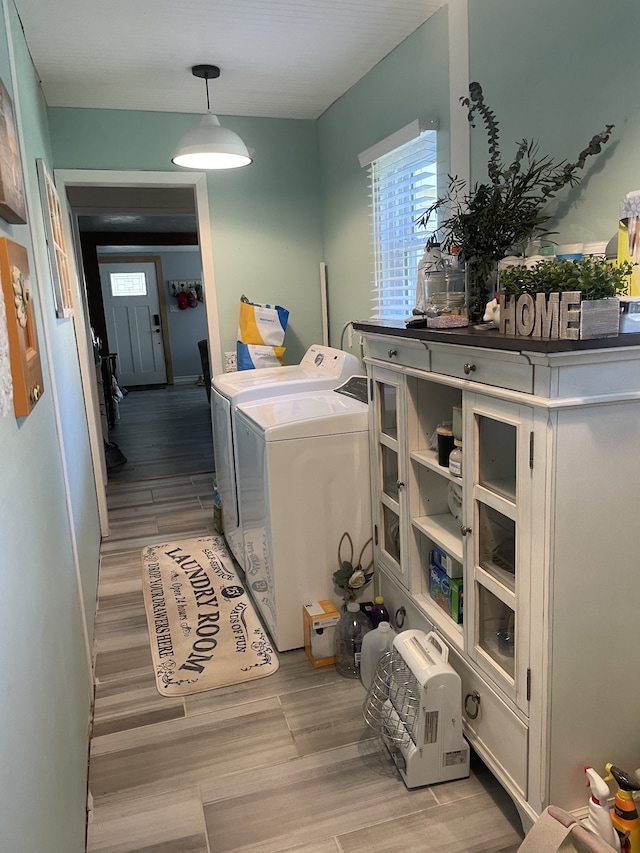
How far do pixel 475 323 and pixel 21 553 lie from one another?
1.35m

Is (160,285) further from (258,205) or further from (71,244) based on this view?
(258,205)

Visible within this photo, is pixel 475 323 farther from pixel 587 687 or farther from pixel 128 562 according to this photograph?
pixel 128 562

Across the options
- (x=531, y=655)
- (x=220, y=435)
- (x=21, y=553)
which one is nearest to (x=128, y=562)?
Answer: (x=220, y=435)

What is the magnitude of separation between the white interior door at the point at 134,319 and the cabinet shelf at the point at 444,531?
8.90 m

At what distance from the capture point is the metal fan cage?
71.6 inches

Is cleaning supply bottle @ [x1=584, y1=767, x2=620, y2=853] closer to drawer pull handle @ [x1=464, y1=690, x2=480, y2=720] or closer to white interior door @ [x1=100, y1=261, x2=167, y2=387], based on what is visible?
drawer pull handle @ [x1=464, y1=690, x2=480, y2=720]

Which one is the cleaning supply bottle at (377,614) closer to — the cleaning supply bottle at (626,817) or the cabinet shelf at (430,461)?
the cabinet shelf at (430,461)

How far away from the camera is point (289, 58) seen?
290cm

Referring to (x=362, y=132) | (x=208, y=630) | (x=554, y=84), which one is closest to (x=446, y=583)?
(x=208, y=630)

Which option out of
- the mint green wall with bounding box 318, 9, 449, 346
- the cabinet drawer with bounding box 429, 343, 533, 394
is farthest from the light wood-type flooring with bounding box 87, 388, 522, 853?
the mint green wall with bounding box 318, 9, 449, 346

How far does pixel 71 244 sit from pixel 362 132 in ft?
6.15

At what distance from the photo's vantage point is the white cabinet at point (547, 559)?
1.36 meters

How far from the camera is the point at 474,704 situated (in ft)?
5.85

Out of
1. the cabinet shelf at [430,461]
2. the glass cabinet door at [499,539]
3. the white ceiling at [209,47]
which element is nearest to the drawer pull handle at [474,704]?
the glass cabinet door at [499,539]
